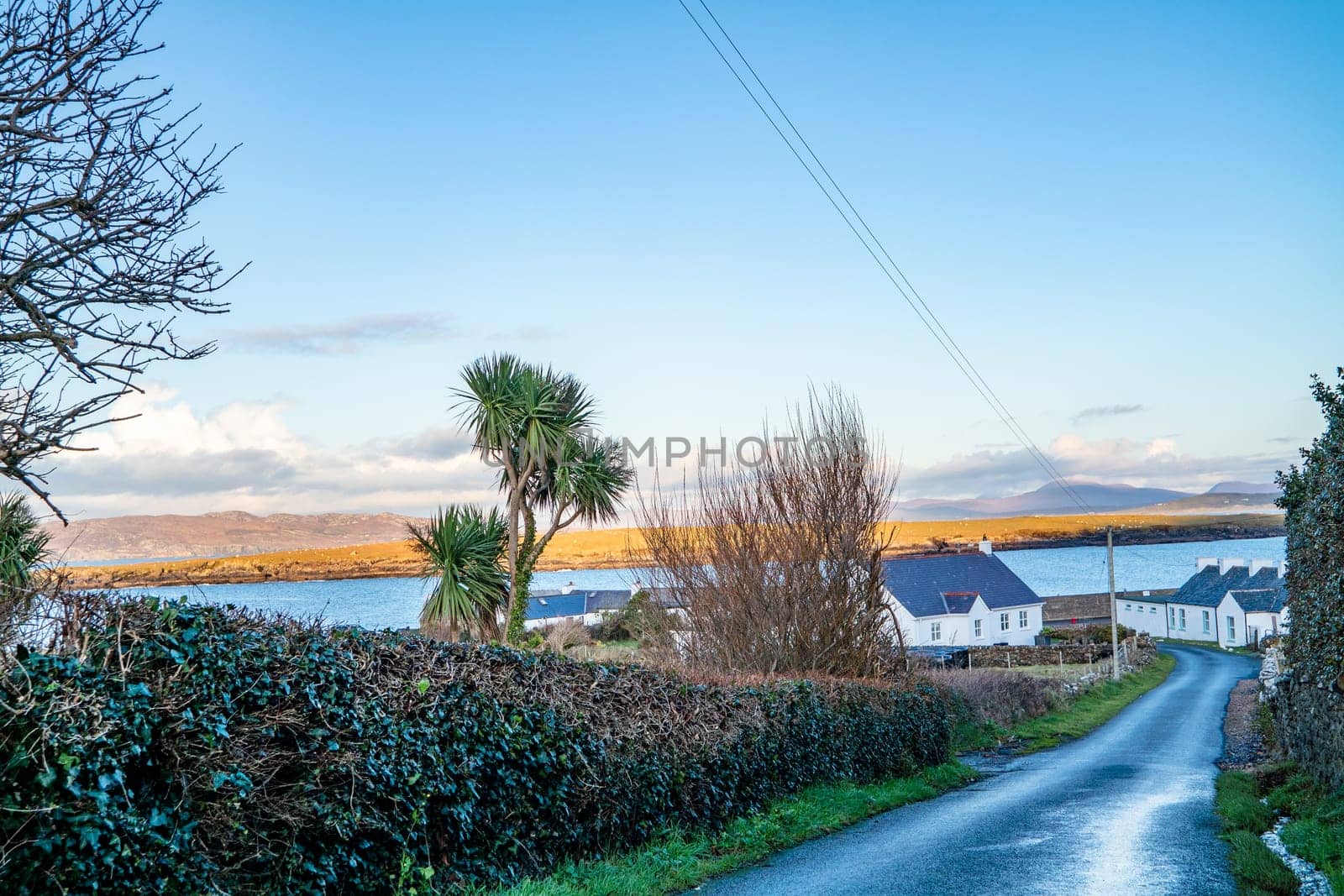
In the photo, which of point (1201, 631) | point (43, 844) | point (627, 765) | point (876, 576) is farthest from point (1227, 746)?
point (1201, 631)

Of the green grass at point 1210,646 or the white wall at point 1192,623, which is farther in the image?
the white wall at point 1192,623

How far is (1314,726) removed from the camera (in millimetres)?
12680

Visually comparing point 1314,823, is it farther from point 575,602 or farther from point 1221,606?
point 1221,606

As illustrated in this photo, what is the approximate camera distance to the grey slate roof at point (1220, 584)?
6659 cm

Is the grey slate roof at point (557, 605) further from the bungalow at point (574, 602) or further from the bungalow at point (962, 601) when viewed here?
the bungalow at point (962, 601)

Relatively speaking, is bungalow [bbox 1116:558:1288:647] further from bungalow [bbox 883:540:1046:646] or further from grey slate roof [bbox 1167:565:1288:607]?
bungalow [bbox 883:540:1046:646]

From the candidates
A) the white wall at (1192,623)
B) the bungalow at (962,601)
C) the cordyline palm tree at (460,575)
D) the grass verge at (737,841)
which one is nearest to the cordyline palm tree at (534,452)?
the cordyline palm tree at (460,575)

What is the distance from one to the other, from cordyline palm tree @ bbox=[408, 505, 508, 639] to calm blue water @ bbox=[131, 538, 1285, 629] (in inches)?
32.1

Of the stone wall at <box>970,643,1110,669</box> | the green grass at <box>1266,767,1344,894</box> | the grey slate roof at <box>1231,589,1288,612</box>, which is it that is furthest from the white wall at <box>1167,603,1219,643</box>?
the green grass at <box>1266,767,1344,894</box>

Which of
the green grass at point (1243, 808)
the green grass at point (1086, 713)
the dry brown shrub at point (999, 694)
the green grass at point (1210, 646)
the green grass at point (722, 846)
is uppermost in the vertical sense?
the green grass at point (722, 846)

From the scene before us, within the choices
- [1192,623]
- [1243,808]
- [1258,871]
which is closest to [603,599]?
[1192,623]

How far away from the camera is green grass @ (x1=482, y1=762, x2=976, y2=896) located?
7.30 m

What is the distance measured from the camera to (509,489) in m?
21.9

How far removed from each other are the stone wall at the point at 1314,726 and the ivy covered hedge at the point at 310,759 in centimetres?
752
